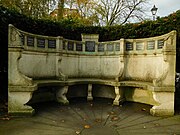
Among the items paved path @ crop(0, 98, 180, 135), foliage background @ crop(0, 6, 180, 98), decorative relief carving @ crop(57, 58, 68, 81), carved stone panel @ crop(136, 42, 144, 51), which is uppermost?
foliage background @ crop(0, 6, 180, 98)

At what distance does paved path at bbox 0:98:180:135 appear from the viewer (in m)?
4.50

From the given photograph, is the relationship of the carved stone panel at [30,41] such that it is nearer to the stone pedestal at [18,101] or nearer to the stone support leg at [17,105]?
the stone pedestal at [18,101]

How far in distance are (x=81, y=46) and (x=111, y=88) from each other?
8.50 feet

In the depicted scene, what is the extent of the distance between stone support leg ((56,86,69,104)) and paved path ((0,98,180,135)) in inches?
22.5

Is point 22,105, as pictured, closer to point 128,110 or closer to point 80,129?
point 80,129

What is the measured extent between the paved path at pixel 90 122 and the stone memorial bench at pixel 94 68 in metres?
0.54

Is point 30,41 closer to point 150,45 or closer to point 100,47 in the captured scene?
point 100,47

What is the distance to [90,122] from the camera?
5254 mm

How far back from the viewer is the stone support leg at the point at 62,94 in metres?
7.47

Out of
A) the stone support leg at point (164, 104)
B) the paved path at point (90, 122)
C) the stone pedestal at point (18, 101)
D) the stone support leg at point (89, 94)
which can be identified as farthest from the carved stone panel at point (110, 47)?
the stone pedestal at point (18, 101)

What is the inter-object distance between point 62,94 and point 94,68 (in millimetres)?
2485

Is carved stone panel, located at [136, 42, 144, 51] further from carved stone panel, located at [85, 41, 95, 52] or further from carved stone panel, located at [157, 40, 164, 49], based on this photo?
carved stone panel, located at [85, 41, 95, 52]

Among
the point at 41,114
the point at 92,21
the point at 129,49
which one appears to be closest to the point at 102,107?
the point at 41,114

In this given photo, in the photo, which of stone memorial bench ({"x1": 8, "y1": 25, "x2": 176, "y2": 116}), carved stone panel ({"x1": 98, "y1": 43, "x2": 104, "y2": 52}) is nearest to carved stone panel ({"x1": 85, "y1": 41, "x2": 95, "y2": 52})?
stone memorial bench ({"x1": 8, "y1": 25, "x2": 176, "y2": 116})
